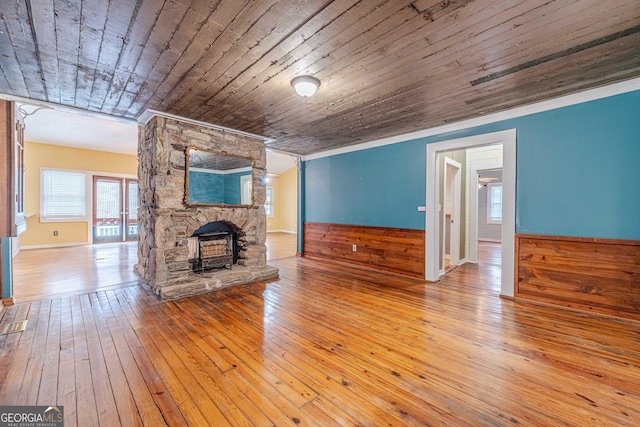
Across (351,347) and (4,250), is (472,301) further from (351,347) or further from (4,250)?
(4,250)

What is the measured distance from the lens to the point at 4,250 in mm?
3035

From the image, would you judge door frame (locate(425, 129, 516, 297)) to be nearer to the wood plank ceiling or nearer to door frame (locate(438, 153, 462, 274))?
the wood plank ceiling

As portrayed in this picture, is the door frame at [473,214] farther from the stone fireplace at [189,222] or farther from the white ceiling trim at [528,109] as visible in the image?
the stone fireplace at [189,222]

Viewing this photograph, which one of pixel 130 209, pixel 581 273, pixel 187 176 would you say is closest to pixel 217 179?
pixel 187 176

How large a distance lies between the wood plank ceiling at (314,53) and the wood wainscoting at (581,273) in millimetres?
1719

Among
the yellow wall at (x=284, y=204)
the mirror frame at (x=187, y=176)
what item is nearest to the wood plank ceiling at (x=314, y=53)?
the mirror frame at (x=187, y=176)

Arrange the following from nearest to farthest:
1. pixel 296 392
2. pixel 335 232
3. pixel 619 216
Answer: pixel 296 392 < pixel 619 216 < pixel 335 232

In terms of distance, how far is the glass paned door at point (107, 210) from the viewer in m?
7.54

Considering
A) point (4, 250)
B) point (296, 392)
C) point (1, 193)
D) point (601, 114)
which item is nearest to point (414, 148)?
point (601, 114)

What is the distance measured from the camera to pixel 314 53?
7.11 ft

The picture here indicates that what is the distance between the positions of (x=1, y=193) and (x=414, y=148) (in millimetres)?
5052

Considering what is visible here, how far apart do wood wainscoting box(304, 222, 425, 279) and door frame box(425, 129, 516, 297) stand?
18cm

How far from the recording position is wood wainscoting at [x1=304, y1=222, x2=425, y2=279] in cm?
442

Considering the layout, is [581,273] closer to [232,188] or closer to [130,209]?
[232,188]
